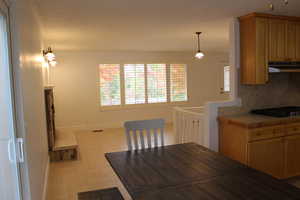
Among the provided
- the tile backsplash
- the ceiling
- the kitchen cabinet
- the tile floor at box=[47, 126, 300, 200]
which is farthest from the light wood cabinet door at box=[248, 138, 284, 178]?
the ceiling

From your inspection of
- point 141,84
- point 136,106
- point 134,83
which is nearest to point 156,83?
point 141,84

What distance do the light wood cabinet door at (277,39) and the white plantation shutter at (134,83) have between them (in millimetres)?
4581

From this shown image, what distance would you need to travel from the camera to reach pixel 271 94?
4098 mm

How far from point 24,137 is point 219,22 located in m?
3.38

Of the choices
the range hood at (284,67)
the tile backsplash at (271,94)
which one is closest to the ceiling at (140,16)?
the range hood at (284,67)

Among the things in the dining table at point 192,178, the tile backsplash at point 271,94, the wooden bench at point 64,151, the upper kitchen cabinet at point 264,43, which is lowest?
the wooden bench at point 64,151

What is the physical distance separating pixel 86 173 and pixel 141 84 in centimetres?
421

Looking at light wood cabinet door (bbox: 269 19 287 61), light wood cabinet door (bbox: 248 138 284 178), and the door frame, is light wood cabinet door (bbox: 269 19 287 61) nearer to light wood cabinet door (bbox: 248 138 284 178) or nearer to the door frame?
light wood cabinet door (bbox: 248 138 284 178)

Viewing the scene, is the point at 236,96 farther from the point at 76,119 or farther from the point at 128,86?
the point at 76,119

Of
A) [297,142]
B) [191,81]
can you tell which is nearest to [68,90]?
[191,81]

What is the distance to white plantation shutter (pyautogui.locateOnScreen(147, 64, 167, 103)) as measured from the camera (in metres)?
7.88

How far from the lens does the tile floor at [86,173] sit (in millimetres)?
3390

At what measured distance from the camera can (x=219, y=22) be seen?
405 centimetres

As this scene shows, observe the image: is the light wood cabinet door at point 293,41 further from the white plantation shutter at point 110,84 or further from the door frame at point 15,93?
the white plantation shutter at point 110,84
